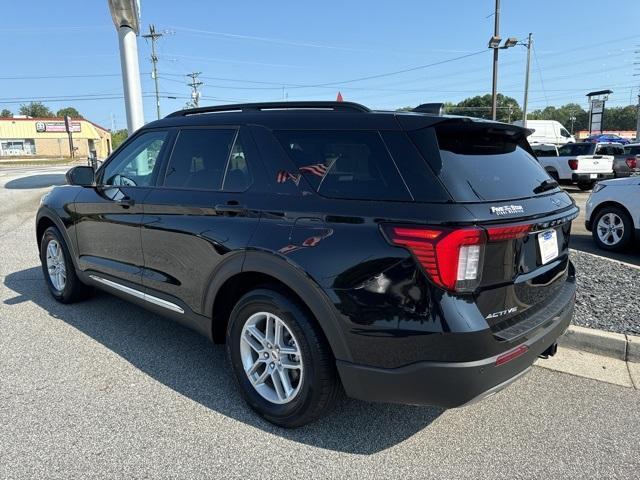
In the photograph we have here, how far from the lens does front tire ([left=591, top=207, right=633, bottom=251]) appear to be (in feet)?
23.6

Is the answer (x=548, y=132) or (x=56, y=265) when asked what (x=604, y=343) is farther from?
(x=548, y=132)

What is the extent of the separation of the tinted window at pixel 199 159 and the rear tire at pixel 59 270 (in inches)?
77.5

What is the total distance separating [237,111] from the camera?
10.8ft

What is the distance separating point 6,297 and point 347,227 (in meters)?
4.53

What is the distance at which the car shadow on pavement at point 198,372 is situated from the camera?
2777 mm

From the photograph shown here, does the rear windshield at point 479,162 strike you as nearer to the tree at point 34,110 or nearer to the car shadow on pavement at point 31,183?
the car shadow on pavement at point 31,183

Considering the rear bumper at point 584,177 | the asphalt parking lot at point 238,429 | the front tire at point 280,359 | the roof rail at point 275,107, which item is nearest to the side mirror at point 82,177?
the roof rail at point 275,107

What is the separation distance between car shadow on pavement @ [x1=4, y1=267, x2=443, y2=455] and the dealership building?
71361mm

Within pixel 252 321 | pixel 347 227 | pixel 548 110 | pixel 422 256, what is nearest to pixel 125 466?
pixel 252 321

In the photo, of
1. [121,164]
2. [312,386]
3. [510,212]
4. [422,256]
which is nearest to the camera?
[422,256]

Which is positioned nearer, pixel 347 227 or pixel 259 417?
pixel 347 227

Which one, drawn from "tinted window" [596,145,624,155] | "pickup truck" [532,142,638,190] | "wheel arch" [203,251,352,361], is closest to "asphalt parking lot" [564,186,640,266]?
"wheel arch" [203,251,352,361]

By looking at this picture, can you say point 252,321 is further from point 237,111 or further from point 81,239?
point 81,239

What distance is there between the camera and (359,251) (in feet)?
7.61
